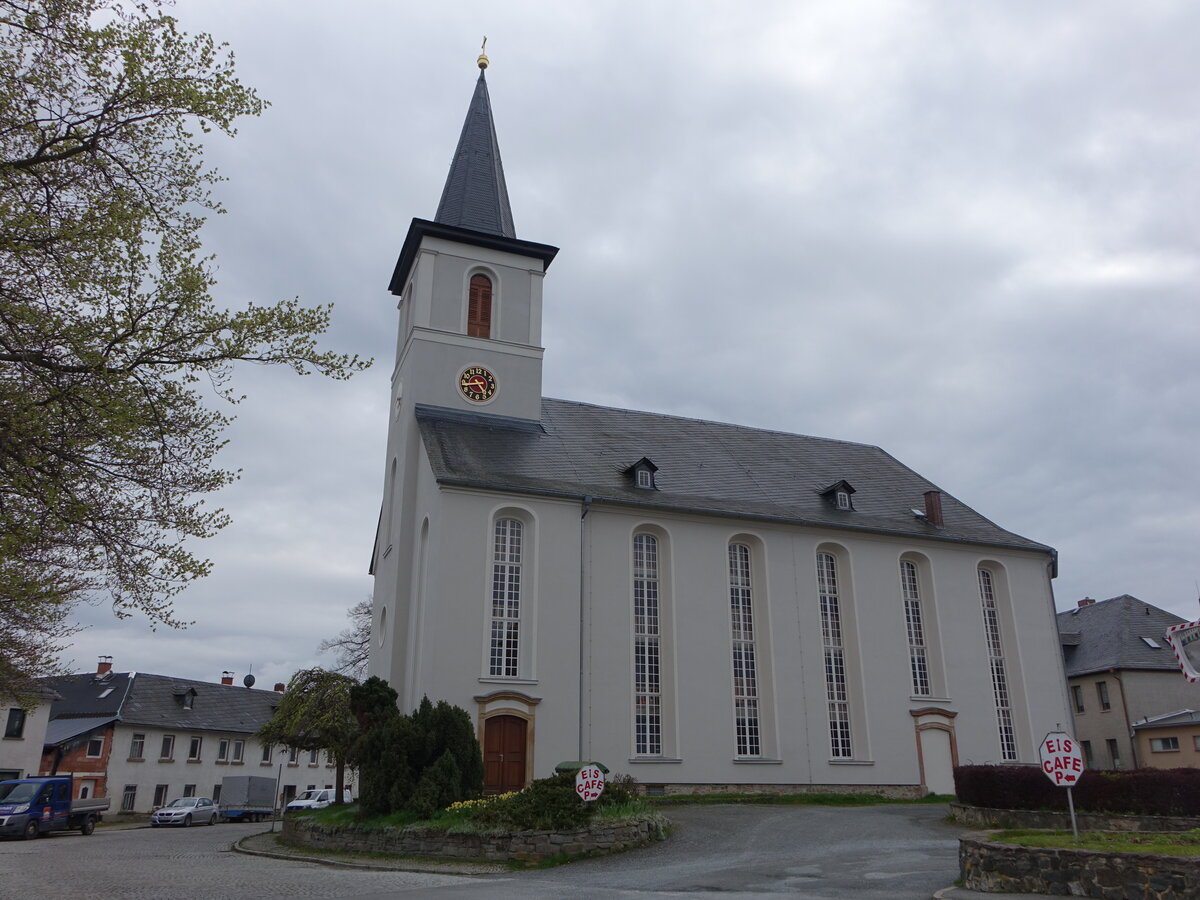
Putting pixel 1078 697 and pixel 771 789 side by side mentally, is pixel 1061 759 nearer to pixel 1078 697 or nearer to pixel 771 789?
pixel 771 789

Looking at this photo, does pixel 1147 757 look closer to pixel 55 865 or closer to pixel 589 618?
pixel 589 618

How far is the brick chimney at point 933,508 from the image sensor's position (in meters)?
30.6

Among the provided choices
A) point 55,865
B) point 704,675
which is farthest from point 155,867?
point 704,675

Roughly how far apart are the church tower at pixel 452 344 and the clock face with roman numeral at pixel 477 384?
33 mm

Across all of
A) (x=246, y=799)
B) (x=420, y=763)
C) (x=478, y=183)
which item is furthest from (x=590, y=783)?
(x=246, y=799)

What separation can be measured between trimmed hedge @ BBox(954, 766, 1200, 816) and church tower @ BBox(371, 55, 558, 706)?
15.3m

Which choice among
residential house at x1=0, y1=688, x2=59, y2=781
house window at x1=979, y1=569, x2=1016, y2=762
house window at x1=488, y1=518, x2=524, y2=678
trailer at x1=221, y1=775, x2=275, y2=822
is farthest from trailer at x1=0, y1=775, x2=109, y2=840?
house window at x1=979, y1=569, x2=1016, y2=762

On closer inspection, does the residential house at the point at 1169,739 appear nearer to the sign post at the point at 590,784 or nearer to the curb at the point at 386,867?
the sign post at the point at 590,784

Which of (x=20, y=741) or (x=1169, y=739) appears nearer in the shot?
(x=1169, y=739)

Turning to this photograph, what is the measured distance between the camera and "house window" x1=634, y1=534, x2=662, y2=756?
24.5 metres

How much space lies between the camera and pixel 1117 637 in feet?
126

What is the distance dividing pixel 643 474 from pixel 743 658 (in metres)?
6.09

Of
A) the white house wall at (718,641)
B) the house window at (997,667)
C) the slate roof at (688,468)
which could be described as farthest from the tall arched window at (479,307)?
the house window at (997,667)

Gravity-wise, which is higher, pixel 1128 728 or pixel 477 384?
pixel 477 384
